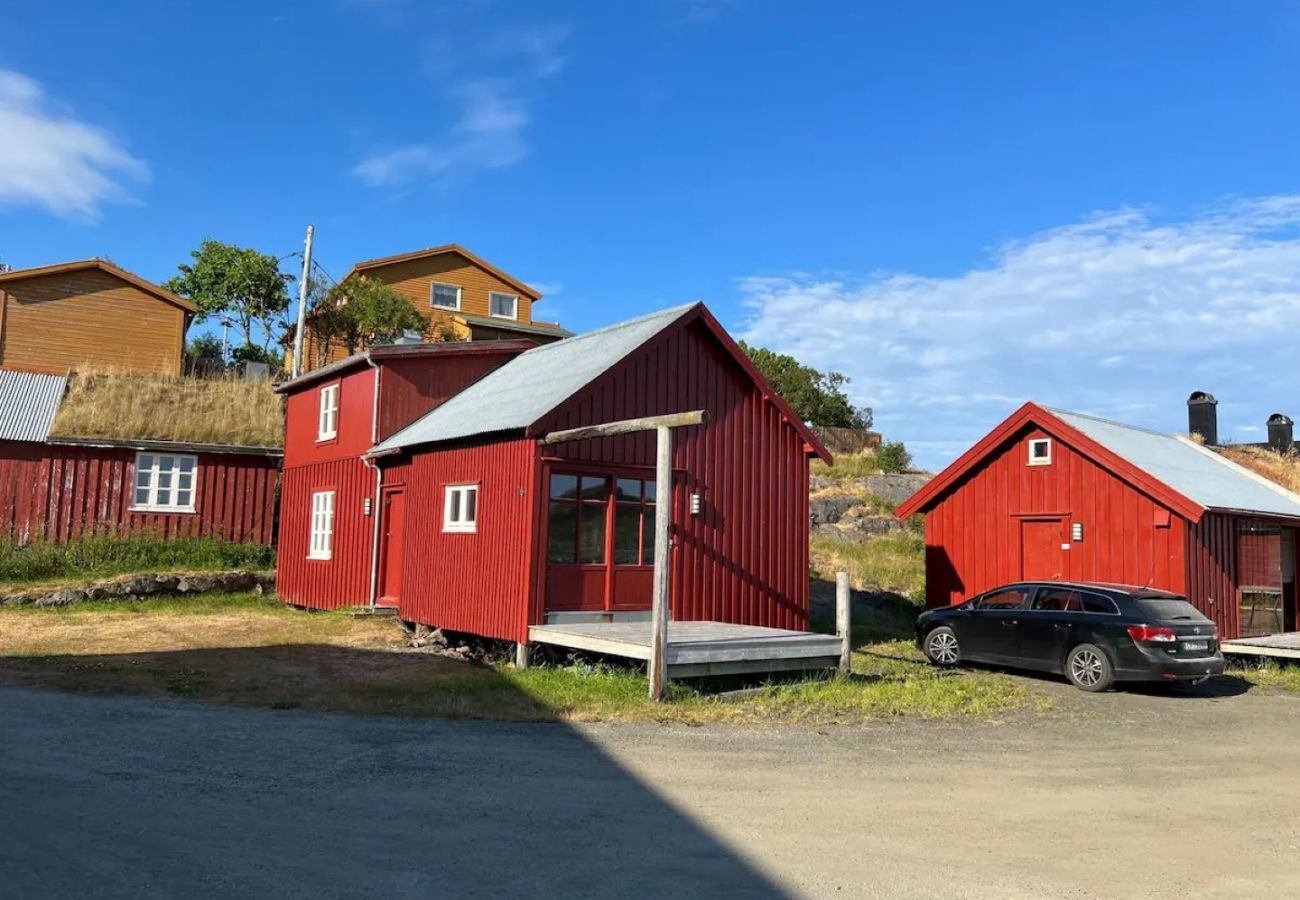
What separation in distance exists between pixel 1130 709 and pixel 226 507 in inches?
825

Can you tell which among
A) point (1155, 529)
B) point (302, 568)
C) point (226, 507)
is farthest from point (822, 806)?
point (226, 507)

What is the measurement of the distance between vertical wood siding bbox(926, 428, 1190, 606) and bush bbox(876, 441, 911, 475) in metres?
21.1

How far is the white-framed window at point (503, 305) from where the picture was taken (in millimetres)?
43906

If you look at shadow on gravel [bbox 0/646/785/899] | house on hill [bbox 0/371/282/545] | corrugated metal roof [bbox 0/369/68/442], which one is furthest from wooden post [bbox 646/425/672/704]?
corrugated metal roof [bbox 0/369/68/442]

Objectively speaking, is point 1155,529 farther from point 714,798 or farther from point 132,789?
point 132,789

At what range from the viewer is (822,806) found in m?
7.30

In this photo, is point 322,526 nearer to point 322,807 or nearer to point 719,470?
point 719,470

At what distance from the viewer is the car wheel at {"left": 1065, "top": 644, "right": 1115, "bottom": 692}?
13695 millimetres

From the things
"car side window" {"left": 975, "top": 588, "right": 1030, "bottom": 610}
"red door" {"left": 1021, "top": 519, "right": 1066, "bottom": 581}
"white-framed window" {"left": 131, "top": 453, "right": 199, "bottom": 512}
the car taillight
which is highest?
"white-framed window" {"left": 131, "top": 453, "right": 199, "bottom": 512}

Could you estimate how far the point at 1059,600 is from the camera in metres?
14.8

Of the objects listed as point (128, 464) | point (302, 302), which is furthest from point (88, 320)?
point (128, 464)

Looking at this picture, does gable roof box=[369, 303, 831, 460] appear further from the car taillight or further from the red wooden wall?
the red wooden wall

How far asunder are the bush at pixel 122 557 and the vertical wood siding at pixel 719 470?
1314 centimetres

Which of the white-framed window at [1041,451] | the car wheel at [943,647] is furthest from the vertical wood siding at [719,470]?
the white-framed window at [1041,451]
